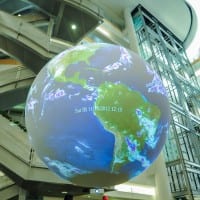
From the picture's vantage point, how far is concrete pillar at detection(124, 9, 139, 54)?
11.2 meters

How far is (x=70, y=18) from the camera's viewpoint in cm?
795

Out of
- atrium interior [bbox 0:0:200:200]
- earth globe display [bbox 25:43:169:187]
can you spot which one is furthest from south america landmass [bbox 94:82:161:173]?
atrium interior [bbox 0:0:200:200]

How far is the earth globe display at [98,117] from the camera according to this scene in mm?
1225

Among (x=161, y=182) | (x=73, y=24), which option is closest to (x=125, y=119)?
(x=73, y=24)

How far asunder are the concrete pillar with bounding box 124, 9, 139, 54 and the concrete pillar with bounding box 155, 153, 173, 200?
15.8 ft

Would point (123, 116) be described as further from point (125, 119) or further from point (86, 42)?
point (86, 42)

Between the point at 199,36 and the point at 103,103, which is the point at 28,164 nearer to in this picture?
the point at 103,103

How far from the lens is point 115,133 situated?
1236 mm

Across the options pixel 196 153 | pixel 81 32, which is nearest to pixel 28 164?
pixel 81 32

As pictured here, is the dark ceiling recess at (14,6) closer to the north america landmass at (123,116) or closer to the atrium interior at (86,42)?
the atrium interior at (86,42)

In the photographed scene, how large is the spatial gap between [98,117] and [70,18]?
732 cm

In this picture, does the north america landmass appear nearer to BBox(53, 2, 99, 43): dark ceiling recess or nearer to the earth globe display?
the earth globe display

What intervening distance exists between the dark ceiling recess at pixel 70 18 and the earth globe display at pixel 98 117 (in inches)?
260

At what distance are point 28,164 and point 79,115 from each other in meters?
3.75
